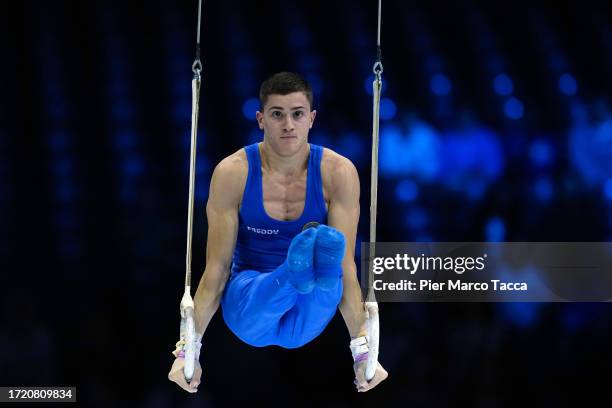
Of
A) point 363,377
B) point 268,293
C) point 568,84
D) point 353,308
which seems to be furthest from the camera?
point 568,84

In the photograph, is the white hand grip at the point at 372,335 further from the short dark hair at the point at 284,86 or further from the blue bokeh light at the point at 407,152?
the blue bokeh light at the point at 407,152

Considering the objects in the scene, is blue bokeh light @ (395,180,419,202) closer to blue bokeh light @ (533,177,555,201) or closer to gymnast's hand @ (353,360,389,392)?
blue bokeh light @ (533,177,555,201)

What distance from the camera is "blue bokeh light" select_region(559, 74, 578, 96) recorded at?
5266 millimetres

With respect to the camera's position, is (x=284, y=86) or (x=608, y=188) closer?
(x=284, y=86)

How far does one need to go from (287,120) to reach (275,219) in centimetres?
43

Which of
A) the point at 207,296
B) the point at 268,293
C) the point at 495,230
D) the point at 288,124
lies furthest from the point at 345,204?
the point at 495,230

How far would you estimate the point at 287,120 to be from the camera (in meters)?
3.58

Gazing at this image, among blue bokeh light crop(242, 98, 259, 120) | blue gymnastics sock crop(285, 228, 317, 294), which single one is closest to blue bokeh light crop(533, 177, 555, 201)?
blue bokeh light crop(242, 98, 259, 120)

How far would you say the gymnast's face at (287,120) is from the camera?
11.7ft

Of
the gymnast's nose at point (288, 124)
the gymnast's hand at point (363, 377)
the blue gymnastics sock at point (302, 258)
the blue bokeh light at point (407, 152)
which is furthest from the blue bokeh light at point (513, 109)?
the blue gymnastics sock at point (302, 258)

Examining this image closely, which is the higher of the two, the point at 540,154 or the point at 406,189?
the point at 540,154

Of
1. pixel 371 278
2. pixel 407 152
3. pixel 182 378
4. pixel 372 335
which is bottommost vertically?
pixel 182 378

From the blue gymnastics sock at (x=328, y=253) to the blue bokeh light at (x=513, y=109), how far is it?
239 centimetres

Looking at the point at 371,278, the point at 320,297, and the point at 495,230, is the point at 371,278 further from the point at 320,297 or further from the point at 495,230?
the point at 495,230
